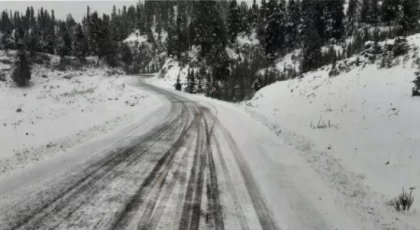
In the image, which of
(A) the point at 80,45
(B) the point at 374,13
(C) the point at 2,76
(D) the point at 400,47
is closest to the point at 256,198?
(D) the point at 400,47

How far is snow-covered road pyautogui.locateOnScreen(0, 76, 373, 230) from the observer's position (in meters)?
4.46

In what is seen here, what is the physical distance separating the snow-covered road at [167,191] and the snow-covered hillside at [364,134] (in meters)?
0.77

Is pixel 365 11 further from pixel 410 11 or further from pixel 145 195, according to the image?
pixel 145 195

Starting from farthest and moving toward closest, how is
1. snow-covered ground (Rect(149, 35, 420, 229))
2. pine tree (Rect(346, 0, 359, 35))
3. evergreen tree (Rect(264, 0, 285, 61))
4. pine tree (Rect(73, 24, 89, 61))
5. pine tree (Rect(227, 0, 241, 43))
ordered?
pine tree (Rect(73, 24, 89, 61))
pine tree (Rect(227, 0, 241, 43))
evergreen tree (Rect(264, 0, 285, 61))
pine tree (Rect(346, 0, 359, 35))
snow-covered ground (Rect(149, 35, 420, 229))

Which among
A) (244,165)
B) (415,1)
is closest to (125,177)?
(244,165)

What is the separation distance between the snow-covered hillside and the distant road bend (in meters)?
2.32

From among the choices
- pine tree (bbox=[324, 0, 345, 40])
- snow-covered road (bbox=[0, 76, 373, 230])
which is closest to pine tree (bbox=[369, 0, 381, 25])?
pine tree (bbox=[324, 0, 345, 40])

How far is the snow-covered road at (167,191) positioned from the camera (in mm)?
4461

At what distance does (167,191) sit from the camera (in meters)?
5.54

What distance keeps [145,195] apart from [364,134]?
334 inches

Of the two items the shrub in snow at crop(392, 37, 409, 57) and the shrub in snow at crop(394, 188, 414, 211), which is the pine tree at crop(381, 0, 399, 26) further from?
the shrub in snow at crop(394, 188, 414, 211)

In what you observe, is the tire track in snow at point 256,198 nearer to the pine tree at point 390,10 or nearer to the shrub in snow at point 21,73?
the shrub in snow at point 21,73

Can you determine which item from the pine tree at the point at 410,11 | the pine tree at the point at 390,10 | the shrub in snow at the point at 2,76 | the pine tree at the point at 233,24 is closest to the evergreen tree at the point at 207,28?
the pine tree at the point at 233,24

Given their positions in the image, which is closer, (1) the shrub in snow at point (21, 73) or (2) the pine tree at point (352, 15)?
(1) the shrub in snow at point (21, 73)
